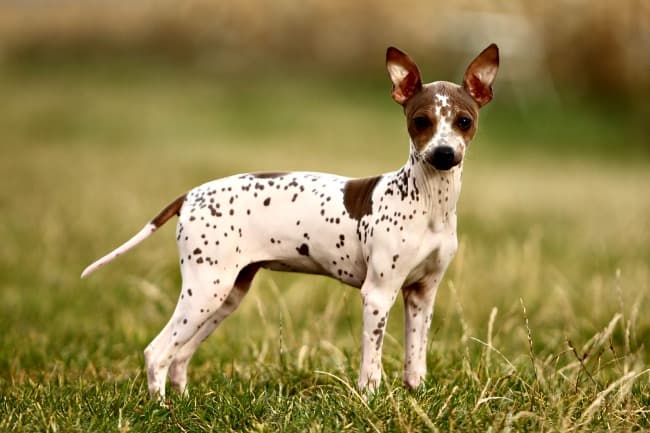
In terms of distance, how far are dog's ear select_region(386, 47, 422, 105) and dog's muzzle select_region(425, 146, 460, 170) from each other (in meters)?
0.37

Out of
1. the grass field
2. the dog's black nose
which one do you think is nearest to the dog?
the dog's black nose

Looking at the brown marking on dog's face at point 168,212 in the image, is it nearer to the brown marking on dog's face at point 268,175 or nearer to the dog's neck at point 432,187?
the brown marking on dog's face at point 268,175

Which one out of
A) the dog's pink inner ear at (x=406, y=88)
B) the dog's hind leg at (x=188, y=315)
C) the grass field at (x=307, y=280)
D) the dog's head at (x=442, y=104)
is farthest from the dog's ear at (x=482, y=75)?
the dog's hind leg at (x=188, y=315)

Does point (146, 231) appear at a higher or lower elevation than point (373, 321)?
higher

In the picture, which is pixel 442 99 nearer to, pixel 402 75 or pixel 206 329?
pixel 402 75

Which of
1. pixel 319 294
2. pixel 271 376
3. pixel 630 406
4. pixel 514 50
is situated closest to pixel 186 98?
pixel 514 50

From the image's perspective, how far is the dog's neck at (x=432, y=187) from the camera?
3.22 meters

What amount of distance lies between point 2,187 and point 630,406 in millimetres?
8760

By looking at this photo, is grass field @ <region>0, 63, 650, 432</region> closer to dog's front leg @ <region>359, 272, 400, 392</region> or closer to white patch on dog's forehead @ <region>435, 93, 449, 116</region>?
dog's front leg @ <region>359, 272, 400, 392</region>

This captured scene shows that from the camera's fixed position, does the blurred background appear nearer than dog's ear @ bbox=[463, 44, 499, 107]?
No

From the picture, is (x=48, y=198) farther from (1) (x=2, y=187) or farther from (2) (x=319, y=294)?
(2) (x=319, y=294)

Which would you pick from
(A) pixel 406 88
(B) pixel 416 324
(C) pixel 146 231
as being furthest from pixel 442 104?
(C) pixel 146 231

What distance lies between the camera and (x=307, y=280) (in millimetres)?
6297

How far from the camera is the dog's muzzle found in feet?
9.74
